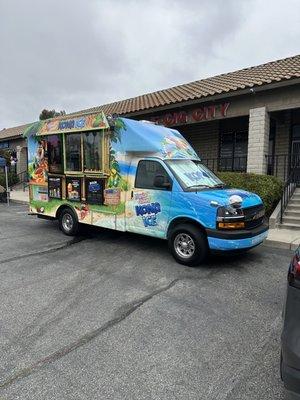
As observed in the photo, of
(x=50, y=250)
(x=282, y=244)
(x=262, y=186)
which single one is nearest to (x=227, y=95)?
(x=262, y=186)

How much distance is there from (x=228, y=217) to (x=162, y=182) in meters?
1.42

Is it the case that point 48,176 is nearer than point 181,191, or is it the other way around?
point 181,191

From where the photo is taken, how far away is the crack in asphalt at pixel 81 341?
2.97m

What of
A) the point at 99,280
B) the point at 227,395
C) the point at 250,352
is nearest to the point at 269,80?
the point at 99,280

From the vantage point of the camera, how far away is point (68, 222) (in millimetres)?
8562

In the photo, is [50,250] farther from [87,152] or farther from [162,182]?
[162,182]

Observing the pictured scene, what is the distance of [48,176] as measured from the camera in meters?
8.77

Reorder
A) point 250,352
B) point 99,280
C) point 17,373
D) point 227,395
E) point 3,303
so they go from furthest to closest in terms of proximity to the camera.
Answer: point 99,280 < point 3,303 < point 250,352 < point 17,373 < point 227,395

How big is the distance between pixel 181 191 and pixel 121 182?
4.99ft

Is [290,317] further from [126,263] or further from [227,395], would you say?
[126,263]

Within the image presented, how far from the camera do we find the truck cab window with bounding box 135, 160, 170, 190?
666cm

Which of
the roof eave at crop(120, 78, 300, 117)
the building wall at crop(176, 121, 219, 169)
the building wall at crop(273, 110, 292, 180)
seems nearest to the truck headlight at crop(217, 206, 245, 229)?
the roof eave at crop(120, 78, 300, 117)

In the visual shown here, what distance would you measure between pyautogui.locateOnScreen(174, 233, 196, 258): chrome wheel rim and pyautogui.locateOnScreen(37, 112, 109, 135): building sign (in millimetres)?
2802

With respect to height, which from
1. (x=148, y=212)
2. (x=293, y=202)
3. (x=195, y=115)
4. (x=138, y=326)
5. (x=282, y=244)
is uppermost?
(x=195, y=115)
